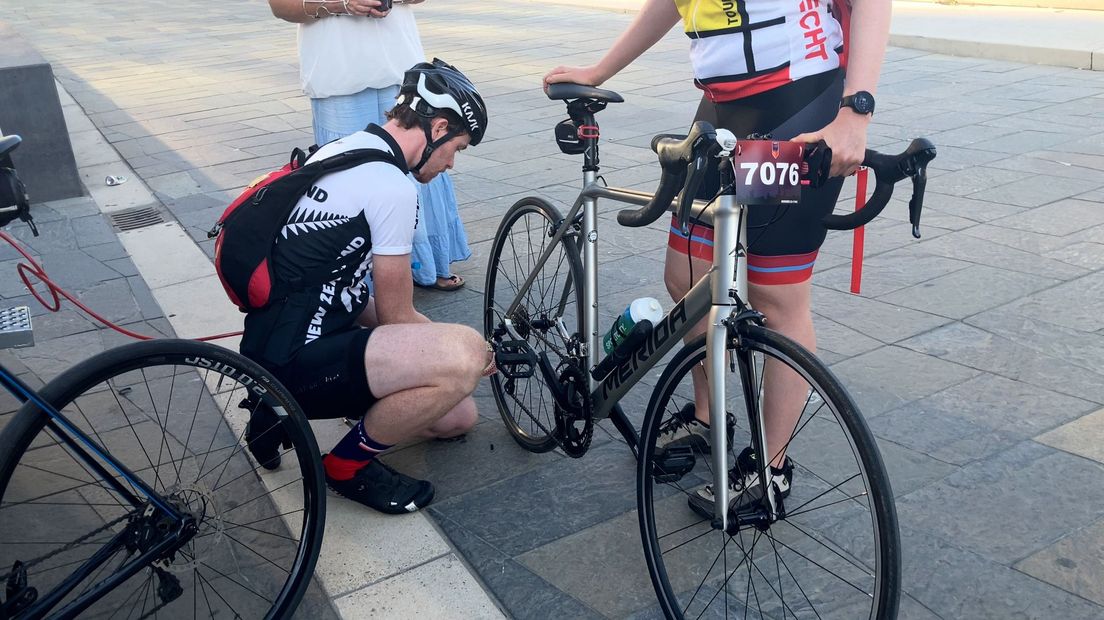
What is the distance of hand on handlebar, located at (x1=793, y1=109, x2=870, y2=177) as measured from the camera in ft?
7.37

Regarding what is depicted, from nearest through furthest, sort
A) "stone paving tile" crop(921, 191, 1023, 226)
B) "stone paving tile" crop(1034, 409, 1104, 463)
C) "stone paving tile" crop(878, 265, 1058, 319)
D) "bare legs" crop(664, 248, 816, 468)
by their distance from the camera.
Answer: "bare legs" crop(664, 248, 816, 468) → "stone paving tile" crop(1034, 409, 1104, 463) → "stone paving tile" crop(878, 265, 1058, 319) → "stone paving tile" crop(921, 191, 1023, 226)

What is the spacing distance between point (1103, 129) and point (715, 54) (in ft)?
18.1

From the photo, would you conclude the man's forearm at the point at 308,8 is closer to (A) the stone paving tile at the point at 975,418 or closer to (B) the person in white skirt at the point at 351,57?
(B) the person in white skirt at the point at 351,57

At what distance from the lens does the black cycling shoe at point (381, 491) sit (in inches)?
119

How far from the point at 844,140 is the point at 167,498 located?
1739 millimetres

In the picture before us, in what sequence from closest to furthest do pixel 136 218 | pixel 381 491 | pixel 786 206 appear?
pixel 786 206, pixel 381 491, pixel 136 218

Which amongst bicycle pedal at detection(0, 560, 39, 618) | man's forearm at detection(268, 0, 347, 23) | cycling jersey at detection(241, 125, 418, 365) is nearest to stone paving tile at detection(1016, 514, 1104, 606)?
cycling jersey at detection(241, 125, 418, 365)

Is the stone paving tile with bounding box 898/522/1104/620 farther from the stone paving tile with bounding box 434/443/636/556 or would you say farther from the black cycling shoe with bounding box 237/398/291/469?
the black cycling shoe with bounding box 237/398/291/469

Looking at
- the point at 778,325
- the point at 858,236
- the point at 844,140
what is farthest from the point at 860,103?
the point at 778,325

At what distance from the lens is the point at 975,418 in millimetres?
3428

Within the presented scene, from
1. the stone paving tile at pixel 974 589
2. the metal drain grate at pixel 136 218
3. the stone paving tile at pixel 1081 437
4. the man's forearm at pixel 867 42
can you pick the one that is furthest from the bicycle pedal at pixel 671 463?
the metal drain grate at pixel 136 218

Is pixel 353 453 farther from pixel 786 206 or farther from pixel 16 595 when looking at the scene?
pixel 786 206

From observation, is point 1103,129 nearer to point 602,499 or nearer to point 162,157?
point 602,499

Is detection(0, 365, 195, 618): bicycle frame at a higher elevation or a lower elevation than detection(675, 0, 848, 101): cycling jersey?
lower
